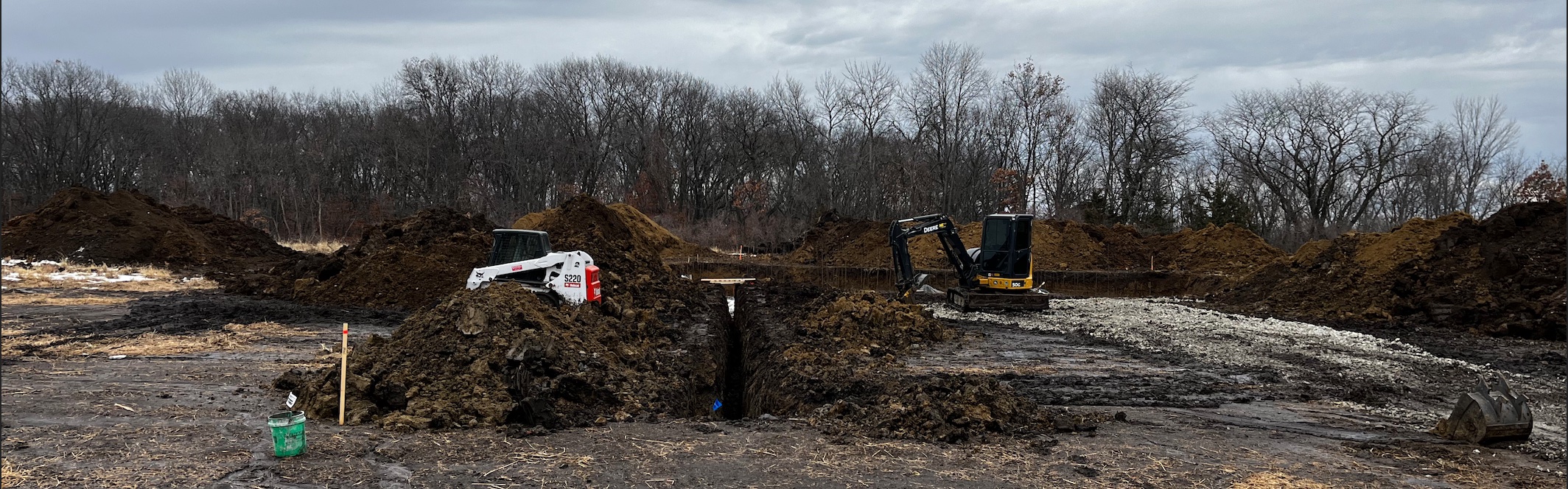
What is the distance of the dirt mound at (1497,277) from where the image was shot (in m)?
14.5

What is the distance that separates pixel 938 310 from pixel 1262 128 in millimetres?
Result: 33639

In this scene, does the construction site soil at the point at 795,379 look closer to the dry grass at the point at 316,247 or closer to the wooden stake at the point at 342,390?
the wooden stake at the point at 342,390

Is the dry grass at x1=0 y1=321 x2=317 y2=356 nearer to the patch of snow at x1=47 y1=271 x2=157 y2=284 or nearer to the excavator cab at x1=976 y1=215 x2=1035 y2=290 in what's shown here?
the patch of snow at x1=47 y1=271 x2=157 y2=284

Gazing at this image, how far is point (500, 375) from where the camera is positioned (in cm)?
805

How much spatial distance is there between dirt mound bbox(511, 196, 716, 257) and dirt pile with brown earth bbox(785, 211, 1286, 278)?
13.8 feet

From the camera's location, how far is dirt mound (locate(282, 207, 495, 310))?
18297 mm

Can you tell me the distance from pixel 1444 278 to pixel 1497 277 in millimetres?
801

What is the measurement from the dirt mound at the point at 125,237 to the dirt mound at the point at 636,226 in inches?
329

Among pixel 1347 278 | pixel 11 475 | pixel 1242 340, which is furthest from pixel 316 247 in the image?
pixel 1347 278

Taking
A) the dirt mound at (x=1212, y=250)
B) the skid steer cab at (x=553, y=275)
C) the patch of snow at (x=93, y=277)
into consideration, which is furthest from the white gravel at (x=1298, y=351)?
the patch of snow at (x=93, y=277)

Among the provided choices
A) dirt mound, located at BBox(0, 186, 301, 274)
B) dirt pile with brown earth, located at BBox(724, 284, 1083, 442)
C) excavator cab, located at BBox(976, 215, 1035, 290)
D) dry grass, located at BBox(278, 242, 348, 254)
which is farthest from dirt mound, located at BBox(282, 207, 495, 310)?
dry grass, located at BBox(278, 242, 348, 254)

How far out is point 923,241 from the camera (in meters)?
30.8

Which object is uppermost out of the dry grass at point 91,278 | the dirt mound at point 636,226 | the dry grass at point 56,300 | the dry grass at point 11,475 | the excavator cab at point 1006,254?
the dirt mound at point 636,226

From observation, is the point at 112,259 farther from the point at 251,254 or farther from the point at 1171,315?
the point at 1171,315
